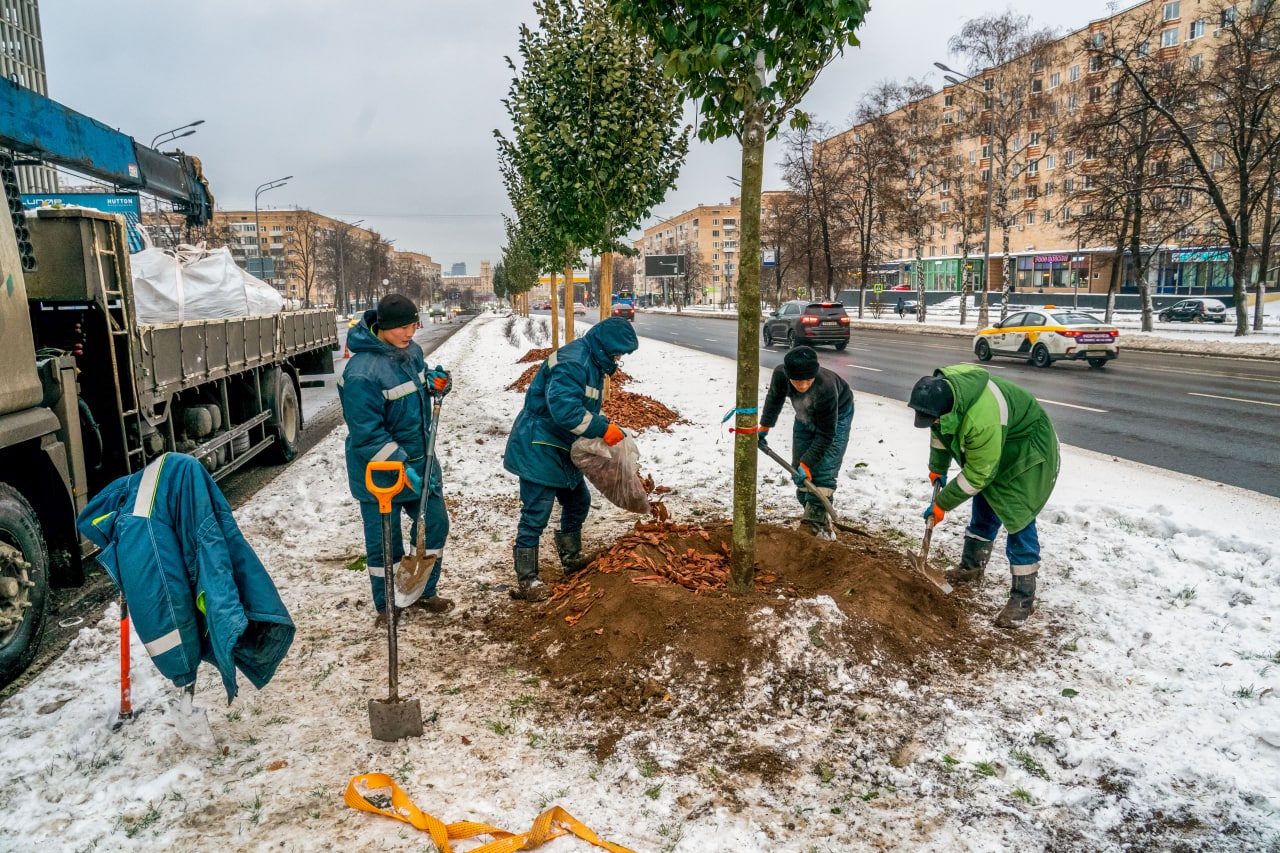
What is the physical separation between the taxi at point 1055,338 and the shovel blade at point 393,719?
1855 centimetres

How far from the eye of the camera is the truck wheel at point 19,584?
365cm

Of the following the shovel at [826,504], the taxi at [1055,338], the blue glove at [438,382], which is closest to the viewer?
the blue glove at [438,382]

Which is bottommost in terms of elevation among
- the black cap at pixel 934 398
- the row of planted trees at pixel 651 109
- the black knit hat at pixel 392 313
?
the black cap at pixel 934 398

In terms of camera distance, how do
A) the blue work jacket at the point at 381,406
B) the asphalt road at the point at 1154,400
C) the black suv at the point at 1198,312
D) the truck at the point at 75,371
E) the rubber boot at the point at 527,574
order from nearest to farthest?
the truck at the point at 75,371, the blue work jacket at the point at 381,406, the rubber boot at the point at 527,574, the asphalt road at the point at 1154,400, the black suv at the point at 1198,312

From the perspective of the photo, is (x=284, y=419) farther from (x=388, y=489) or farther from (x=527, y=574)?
(x=388, y=489)

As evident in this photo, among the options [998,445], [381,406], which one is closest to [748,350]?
[998,445]

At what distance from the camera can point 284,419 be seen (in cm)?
913

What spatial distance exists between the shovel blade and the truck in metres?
1.89

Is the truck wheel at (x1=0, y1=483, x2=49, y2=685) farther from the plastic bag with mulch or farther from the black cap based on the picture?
the black cap

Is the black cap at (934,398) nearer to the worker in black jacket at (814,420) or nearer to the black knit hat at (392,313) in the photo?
the worker in black jacket at (814,420)

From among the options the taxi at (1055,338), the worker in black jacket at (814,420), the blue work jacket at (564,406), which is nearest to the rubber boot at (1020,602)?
the worker in black jacket at (814,420)

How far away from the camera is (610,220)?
10.0 meters

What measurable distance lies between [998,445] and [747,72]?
2316 mm

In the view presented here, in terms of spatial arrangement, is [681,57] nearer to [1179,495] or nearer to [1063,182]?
[1179,495]
